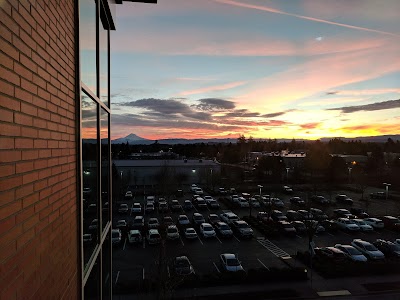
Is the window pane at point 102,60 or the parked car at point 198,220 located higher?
the window pane at point 102,60

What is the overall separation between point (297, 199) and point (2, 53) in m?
33.0

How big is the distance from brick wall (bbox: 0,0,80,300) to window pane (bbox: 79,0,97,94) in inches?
21.2

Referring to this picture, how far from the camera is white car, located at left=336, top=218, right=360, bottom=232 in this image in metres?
22.2

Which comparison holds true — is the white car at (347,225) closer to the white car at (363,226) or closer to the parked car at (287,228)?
the white car at (363,226)

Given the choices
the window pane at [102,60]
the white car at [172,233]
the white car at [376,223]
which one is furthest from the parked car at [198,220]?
the window pane at [102,60]

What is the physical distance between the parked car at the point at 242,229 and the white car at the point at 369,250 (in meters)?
6.27

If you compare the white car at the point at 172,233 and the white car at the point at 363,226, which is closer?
the white car at the point at 172,233

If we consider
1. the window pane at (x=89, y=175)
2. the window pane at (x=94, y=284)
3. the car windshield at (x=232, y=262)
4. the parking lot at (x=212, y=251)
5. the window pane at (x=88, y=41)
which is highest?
the window pane at (x=88, y=41)

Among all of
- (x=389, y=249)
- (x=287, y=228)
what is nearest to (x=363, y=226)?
(x=389, y=249)

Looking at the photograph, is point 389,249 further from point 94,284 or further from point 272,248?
point 94,284

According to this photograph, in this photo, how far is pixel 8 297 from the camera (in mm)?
1618

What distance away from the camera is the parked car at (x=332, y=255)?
1645 cm

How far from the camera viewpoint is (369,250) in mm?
17531

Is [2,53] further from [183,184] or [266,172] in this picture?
[266,172]
